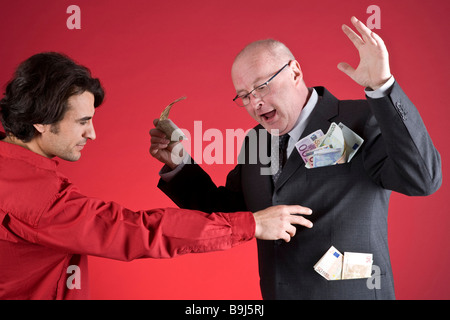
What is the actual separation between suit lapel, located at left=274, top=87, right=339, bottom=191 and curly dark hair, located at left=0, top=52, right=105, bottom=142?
0.99 m

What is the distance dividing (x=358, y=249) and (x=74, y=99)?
139 cm

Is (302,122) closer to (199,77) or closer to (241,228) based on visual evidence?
(241,228)

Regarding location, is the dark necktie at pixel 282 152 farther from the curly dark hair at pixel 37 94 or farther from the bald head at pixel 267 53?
the curly dark hair at pixel 37 94

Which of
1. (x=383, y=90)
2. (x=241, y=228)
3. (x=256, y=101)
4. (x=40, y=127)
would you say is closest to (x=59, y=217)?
(x=40, y=127)

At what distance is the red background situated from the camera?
442cm

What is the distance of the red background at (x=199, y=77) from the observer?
4418mm

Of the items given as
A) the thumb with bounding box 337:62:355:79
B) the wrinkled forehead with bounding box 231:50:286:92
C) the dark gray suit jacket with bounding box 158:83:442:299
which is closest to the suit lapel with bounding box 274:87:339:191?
the dark gray suit jacket with bounding box 158:83:442:299

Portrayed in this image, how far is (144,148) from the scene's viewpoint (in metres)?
4.57

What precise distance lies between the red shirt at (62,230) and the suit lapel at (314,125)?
0.38 meters

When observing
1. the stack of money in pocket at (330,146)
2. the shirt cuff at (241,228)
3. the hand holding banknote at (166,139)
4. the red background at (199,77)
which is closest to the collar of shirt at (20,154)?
the hand holding banknote at (166,139)

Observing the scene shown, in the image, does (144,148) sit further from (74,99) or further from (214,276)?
(74,99)

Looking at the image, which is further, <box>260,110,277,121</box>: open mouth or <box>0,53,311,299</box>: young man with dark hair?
<box>260,110,277,121</box>: open mouth

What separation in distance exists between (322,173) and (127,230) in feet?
2.93

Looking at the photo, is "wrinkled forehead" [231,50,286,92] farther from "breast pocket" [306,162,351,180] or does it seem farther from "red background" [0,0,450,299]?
"red background" [0,0,450,299]
